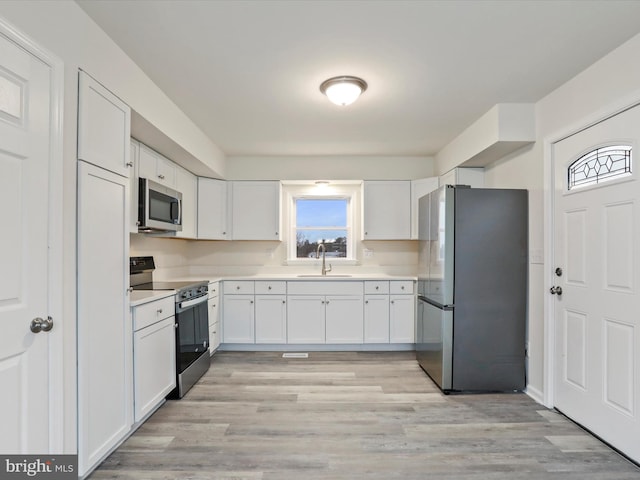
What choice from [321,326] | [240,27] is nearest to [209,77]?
[240,27]

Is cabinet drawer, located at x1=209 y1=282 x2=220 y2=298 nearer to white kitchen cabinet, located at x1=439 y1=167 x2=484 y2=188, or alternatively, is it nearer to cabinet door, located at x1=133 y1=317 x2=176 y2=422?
cabinet door, located at x1=133 y1=317 x2=176 y2=422

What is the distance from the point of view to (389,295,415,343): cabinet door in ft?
13.4

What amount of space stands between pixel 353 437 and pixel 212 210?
300 centimetres

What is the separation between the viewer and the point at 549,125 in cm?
272

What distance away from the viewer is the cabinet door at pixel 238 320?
13.3 feet

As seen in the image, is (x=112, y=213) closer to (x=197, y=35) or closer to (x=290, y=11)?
(x=197, y=35)

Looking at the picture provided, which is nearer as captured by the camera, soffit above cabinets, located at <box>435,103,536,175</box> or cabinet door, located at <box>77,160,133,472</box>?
cabinet door, located at <box>77,160,133,472</box>

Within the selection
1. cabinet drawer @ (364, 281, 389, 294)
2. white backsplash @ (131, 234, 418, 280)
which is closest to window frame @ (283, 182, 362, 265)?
white backsplash @ (131, 234, 418, 280)

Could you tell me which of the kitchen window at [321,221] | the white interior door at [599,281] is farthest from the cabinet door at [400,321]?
the white interior door at [599,281]

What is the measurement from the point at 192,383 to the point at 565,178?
3.41 m

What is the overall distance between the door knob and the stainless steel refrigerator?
266 centimetres

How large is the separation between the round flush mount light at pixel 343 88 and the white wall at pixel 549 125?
146 cm

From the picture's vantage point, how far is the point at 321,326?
4078 millimetres

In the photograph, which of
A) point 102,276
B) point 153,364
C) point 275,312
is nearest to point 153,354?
point 153,364
